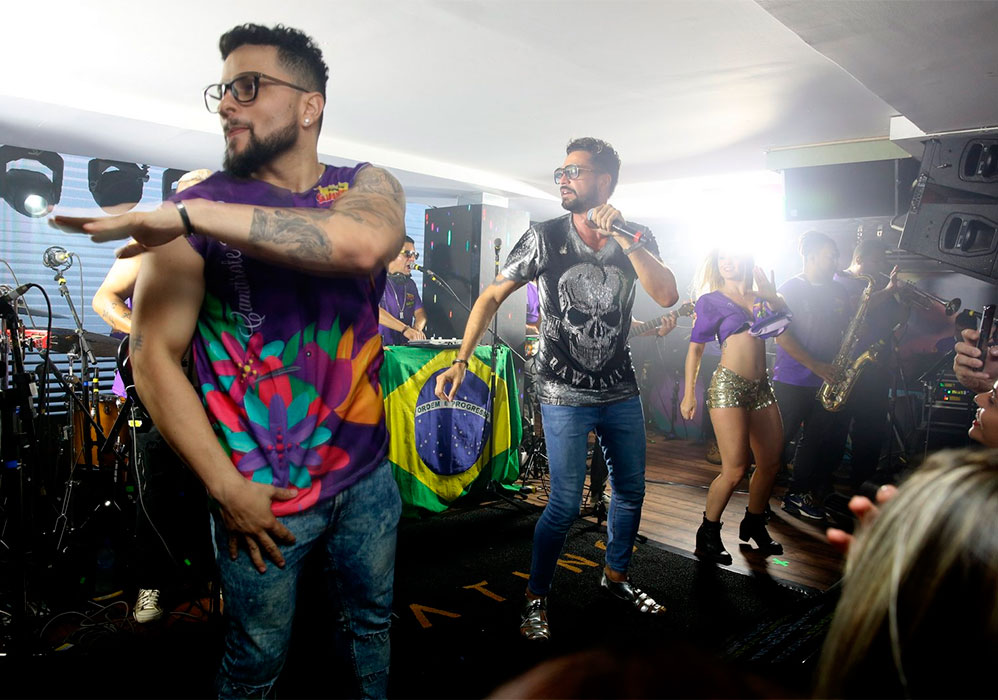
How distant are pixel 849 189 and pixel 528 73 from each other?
401 centimetres

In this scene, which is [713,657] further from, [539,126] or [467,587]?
[539,126]

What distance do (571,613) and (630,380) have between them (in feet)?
4.06

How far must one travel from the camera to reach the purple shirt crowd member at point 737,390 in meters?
3.87

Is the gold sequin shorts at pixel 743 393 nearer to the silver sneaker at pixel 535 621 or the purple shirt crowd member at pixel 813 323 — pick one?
the purple shirt crowd member at pixel 813 323

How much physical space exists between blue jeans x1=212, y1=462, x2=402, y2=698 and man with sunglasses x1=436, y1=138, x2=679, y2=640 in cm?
120

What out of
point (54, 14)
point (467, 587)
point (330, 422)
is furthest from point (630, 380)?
point (54, 14)

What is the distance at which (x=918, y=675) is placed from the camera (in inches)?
18.4

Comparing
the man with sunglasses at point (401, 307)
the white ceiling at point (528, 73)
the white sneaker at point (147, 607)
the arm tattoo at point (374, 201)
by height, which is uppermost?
the white ceiling at point (528, 73)

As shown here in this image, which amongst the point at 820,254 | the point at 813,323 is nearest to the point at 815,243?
the point at 820,254

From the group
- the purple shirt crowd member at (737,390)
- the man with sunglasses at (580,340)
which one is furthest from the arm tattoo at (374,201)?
the purple shirt crowd member at (737,390)

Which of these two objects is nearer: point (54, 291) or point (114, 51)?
point (114, 51)

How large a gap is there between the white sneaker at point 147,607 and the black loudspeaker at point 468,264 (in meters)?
5.66

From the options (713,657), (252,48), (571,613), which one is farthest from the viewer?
(571,613)

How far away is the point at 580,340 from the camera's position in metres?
2.79
